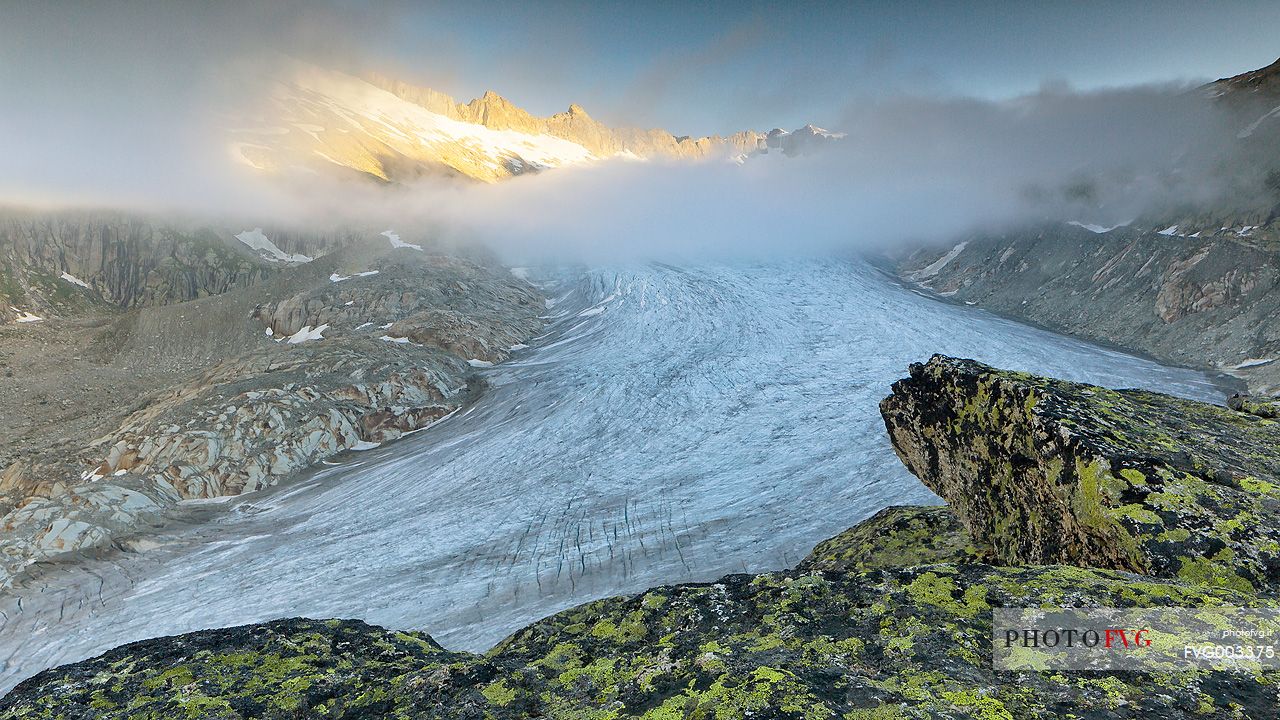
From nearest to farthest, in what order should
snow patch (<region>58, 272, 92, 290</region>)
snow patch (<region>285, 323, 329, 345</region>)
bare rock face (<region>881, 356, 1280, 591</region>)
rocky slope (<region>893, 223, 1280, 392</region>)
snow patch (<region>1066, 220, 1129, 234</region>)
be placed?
bare rock face (<region>881, 356, 1280, 591</region>), rocky slope (<region>893, 223, 1280, 392</region>), snow patch (<region>1066, 220, 1129, 234</region>), snow patch (<region>285, 323, 329, 345</region>), snow patch (<region>58, 272, 92, 290</region>)

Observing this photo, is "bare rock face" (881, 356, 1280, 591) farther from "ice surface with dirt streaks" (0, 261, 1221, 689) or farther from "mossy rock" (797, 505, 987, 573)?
"ice surface with dirt streaks" (0, 261, 1221, 689)

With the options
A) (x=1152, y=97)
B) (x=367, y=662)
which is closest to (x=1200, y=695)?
(x=367, y=662)

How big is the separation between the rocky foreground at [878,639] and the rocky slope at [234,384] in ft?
70.0

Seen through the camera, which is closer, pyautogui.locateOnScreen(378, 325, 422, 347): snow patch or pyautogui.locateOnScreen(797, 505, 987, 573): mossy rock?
pyautogui.locateOnScreen(797, 505, 987, 573): mossy rock

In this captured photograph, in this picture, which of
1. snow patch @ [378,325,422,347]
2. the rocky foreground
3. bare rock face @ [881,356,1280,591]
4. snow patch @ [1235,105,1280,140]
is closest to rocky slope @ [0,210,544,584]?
snow patch @ [378,325,422,347]

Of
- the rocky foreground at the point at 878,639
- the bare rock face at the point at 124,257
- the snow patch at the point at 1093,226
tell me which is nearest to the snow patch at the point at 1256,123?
the snow patch at the point at 1093,226

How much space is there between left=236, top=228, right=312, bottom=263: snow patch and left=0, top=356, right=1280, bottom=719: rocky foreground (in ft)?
283

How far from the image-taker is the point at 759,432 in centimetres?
2297

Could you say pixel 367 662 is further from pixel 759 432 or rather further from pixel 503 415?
pixel 503 415

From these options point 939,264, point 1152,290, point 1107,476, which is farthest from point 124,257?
point 1152,290

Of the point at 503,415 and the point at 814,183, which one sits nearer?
the point at 503,415

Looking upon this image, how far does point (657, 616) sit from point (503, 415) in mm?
23589

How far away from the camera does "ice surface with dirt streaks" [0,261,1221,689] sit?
15.1 m

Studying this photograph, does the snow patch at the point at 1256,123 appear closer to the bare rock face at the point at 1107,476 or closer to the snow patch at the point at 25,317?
the bare rock face at the point at 1107,476
